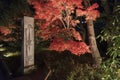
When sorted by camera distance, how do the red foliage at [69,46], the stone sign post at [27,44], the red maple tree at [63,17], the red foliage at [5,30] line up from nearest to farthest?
the stone sign post at [27,44], the red maple tree at [63,17], the red foliage at [69,46], the red foliage at [5,30]

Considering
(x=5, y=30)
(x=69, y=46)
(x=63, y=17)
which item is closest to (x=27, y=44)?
(x=69, y=46)

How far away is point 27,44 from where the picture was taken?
8.94m

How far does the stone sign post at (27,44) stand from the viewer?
8781 mm

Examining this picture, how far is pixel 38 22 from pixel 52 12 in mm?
2531

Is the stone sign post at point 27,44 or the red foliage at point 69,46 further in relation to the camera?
the red foliage at point 69,46

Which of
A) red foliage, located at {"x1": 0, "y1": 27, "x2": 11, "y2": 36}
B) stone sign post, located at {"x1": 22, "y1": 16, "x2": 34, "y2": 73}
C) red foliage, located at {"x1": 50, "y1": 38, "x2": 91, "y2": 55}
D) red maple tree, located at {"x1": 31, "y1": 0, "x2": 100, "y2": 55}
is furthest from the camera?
red foliage, located at {"x1": 0, "y1": 27, "x2": 11, "y2": 36}

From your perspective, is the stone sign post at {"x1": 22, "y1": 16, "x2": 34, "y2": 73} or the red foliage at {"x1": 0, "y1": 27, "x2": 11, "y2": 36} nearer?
the stone sign post at {"x1": 22, "y1": 16, "x2": 34, "y2": 73}

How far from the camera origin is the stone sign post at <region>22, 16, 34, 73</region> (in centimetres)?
878

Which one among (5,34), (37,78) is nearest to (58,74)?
(37,78)

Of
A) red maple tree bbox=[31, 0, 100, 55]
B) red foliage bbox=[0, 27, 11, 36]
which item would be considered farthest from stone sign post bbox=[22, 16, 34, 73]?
red foliage bbox=[0, 27, 11, 36]

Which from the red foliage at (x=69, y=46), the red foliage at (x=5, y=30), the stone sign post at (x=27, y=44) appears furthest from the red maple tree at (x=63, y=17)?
the red foliage at (x=5, y=30)

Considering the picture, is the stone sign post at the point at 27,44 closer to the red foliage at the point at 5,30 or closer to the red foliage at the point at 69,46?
the red foliage at the point at 69,46

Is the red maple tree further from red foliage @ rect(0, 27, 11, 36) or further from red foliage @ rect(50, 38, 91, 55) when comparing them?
red foliage @ rect(0, 27, 11, 36)

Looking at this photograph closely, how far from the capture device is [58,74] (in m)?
10.6
